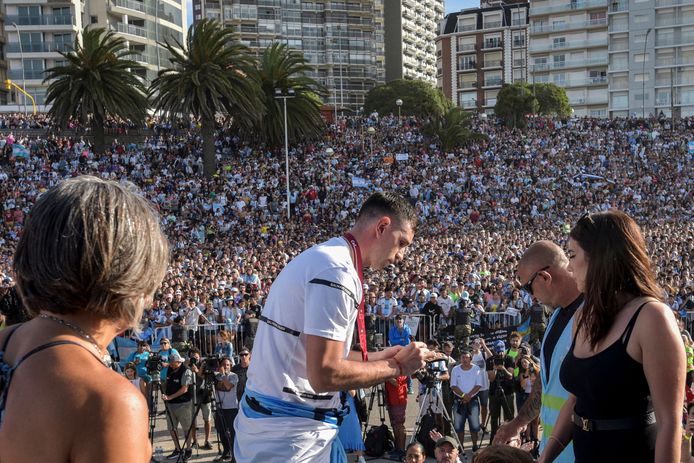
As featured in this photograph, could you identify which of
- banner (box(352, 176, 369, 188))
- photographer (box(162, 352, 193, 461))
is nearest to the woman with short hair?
photographer (box(162, 352, 193, 461))

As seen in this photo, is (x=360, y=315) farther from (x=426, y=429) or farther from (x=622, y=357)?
(x=426, y=429)

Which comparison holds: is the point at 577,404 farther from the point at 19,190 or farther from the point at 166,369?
the point at 19,190

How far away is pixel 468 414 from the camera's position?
10008 millimetres

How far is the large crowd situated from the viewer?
2062 cm

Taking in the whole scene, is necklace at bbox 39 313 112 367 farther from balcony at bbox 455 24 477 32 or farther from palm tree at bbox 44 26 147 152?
balcony at bbox 455 24 477 32

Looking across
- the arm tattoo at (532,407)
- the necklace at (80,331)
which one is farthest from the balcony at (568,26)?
the necklace at (80,331)

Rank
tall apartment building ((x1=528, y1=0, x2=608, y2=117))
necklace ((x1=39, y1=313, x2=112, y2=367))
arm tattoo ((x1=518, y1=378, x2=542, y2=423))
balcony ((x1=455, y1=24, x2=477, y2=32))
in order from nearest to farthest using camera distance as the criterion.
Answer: necklace ((x1=39, y1=313, x2=112, y2=367)) < arm tattoo ((x1=518, y1=378, x2=542, y2=423)) < tall apartment building ((x1=528, y1=0, x2=608, y2=117)) < balcony ((x1=455, y1=24, x2=477, y2=32))

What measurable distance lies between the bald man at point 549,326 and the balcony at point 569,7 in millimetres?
91562

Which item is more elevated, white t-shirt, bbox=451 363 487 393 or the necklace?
the necklace

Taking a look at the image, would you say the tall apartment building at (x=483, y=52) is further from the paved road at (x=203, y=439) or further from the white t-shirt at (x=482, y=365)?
the white t-shirt at (x=482, y=365)

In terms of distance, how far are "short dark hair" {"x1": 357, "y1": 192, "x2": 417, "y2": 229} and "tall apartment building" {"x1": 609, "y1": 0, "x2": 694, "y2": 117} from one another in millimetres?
86189

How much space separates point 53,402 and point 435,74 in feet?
376

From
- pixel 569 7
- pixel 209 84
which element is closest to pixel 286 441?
pixel 209 84

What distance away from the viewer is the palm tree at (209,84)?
3588 centimetres
